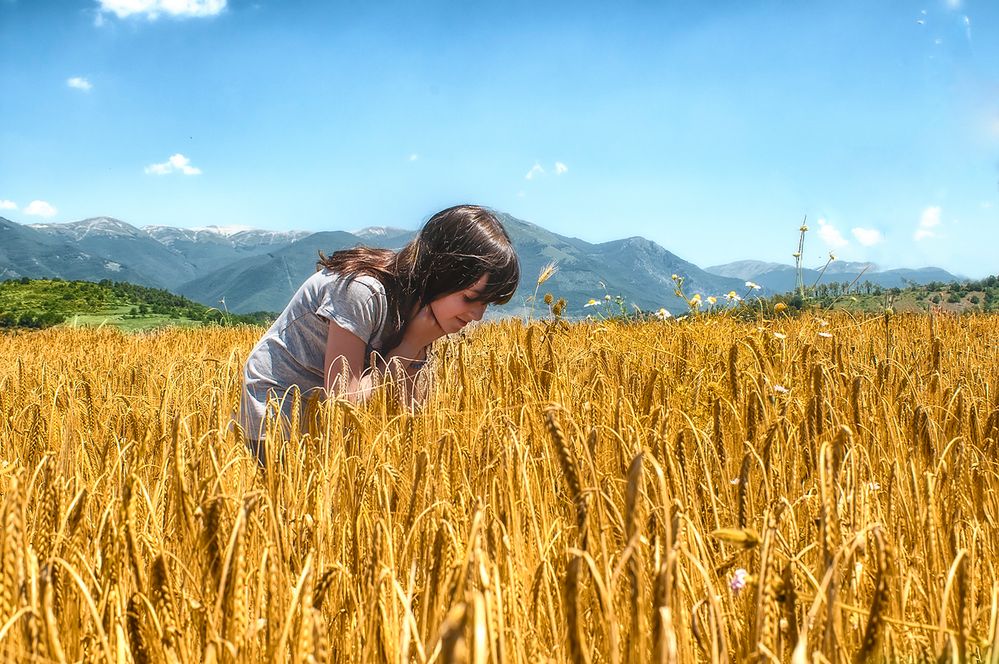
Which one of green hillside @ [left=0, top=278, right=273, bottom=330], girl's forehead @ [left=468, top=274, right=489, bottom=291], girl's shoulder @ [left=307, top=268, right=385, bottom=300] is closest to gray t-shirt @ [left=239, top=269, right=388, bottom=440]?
girl's shoulder @ [left=307, top=268, right=385, bottom=300]

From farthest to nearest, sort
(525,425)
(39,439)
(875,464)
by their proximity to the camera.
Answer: (39,439) → (525,425) → (875,464)

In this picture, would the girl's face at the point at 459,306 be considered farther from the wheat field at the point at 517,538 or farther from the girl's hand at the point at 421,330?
the wheat field at the point at 517,538

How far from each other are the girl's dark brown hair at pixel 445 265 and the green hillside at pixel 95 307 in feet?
35.3

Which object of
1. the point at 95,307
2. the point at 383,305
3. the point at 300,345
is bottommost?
the point at 95,307

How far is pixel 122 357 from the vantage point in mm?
5320

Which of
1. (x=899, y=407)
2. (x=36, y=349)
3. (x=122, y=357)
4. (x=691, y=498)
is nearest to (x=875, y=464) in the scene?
(x=899, y=407)

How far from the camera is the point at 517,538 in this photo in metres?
1.02

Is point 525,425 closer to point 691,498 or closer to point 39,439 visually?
point 691,498

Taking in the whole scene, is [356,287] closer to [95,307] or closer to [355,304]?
[355,304]

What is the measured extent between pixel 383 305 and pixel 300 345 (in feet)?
1.43

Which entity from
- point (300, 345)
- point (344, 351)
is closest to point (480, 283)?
point (344, 351)

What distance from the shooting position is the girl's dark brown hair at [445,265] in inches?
98.9

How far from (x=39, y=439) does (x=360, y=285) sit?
1.11 meters

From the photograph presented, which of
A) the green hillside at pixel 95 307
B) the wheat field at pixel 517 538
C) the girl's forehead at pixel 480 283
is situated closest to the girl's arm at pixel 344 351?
the wheat field at pixel 517 538
